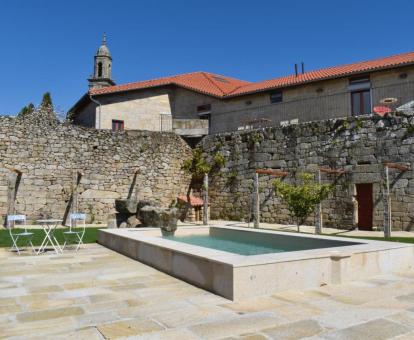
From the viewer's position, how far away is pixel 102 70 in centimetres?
2933

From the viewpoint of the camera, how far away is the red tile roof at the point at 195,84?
70.6 ft

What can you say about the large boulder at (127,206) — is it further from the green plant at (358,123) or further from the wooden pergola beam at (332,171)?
the green plant at (358,123)

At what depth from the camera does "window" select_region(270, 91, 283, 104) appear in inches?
738

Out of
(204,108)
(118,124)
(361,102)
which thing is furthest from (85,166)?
(361,102)

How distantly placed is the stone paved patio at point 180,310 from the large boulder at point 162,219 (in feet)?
13.9

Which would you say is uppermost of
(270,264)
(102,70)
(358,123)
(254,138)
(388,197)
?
(102,70)

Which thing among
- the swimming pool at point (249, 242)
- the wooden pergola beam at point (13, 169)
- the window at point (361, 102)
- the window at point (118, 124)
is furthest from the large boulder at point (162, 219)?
the window at point (118, 124)

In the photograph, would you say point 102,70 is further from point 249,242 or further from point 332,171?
point 249,242

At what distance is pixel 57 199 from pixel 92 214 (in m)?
1.51

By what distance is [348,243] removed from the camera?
21.3 feet

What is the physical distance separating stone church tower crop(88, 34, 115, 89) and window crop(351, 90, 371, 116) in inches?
747

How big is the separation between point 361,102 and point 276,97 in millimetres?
4030

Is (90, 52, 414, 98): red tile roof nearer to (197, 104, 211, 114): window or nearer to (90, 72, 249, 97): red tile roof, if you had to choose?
(90, 72, 249, 97): red tile roof

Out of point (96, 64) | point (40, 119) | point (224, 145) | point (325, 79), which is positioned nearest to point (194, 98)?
point (224, 145)
